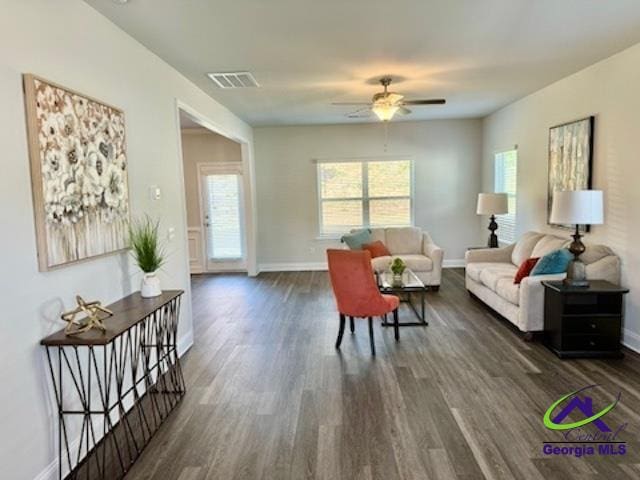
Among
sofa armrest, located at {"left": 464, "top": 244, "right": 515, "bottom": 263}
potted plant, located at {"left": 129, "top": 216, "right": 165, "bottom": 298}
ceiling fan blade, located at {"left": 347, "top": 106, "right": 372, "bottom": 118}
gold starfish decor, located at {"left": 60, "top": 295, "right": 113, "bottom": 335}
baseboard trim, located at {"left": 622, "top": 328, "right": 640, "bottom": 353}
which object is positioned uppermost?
ceiling fan blade, located at {"left": 347, "top": 106, "right": 372, "bottom": 118}

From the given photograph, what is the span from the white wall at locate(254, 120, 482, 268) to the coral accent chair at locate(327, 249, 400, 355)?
4176 mm

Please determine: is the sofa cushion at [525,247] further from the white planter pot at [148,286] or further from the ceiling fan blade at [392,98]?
the white planter pot at [148,286]

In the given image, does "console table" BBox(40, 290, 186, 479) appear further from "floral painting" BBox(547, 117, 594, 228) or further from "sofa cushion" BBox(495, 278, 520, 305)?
"floral painting" BBox(547, 117, 594, 228)

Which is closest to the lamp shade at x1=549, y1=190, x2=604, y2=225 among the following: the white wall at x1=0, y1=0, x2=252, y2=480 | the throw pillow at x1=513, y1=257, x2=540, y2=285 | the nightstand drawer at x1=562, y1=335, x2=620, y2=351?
the throw pillow at x1=513, y1=257, x2=540, y2=285

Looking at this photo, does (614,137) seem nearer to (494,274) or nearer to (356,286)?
(494,274)

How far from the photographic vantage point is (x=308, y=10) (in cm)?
280

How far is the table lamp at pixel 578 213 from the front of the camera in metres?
3.66

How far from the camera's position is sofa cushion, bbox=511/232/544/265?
17.1 feet

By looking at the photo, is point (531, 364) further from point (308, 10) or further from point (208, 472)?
point (308, 10)

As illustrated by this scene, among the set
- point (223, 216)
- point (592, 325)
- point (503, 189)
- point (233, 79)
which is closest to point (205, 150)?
point (223, 216)

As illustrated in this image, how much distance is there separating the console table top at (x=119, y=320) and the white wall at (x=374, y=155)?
197 inches

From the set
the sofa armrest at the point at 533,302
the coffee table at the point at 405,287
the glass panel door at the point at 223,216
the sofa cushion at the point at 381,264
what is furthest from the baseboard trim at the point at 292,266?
the sofa armrest at the point at 533,302

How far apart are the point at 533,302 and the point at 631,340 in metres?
0.89

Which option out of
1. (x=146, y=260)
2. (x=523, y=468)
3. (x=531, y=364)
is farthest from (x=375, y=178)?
(x=523, y=468)
